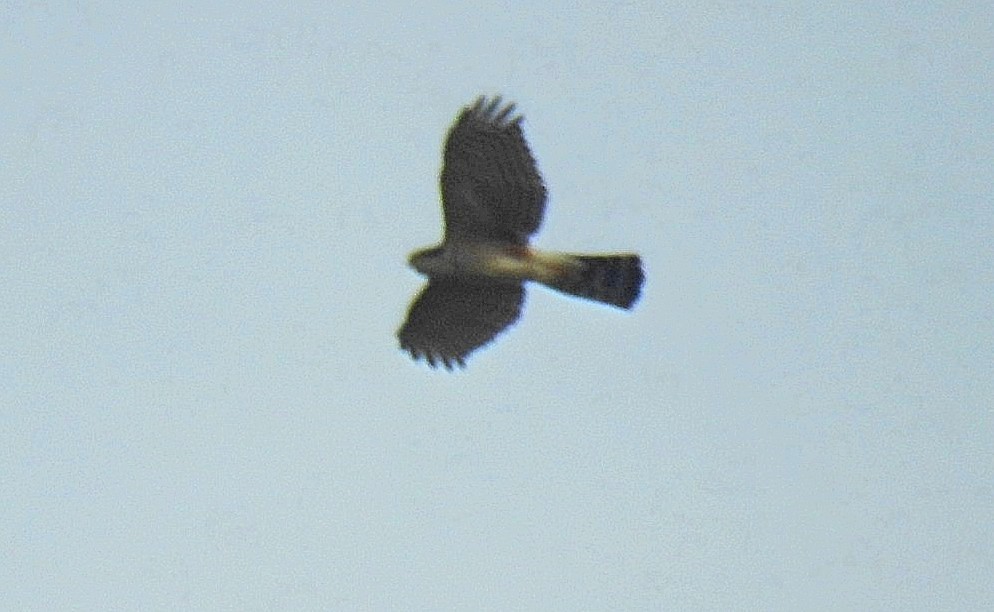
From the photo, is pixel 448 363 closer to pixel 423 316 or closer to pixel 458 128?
pixel 423 316

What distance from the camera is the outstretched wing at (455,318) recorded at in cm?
2519

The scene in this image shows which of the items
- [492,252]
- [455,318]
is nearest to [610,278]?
[492,252]

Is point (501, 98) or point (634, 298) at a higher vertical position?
point (501, 98)

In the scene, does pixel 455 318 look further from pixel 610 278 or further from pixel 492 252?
pixel 610 278

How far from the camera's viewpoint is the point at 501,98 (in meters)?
23.7

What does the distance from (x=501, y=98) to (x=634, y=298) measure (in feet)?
6.72

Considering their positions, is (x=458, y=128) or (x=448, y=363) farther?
(x=448, y=363)

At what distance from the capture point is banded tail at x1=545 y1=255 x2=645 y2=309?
77.6 ft

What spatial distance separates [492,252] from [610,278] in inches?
47.0

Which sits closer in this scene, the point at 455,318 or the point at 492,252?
the point at 492,252

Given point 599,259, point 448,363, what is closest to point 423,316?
point 448,363

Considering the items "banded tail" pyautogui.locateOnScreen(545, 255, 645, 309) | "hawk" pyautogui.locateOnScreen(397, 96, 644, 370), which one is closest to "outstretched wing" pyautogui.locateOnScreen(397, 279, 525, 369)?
"hawk" pyautogui.locateOnScreen(397, 96, 644, 370)

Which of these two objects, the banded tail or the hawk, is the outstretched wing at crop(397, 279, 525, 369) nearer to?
the hawk

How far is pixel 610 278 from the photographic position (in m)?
23.7
